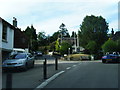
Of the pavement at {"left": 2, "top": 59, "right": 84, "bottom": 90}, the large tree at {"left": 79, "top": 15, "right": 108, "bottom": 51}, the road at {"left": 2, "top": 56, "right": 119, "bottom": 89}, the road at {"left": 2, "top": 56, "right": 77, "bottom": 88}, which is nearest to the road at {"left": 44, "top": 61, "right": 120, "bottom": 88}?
the road at {"left": 2, "top": 56, "right": 119, "bottom": 89}

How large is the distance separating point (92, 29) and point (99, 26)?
263 cm

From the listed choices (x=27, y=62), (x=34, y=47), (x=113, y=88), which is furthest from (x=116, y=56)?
(x=34, y=47)

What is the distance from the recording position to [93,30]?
2532 inches

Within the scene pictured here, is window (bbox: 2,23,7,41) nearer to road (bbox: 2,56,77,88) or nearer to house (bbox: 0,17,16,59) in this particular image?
house (bbox: 0,17,16,59)

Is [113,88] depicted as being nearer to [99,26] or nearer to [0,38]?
[0,38]

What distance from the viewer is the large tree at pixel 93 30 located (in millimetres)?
62906

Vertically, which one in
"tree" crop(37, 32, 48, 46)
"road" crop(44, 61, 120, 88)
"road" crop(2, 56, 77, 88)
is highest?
"tree" crop(37, 32, 48, 46)

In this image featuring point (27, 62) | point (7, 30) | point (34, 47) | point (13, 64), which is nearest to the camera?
point (13, 64)

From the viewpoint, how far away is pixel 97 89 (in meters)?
7.71

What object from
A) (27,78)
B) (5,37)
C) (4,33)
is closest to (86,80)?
(27,78)

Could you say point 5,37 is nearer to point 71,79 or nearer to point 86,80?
point 71,79

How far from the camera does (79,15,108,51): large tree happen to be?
2477 inches

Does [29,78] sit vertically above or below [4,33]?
below

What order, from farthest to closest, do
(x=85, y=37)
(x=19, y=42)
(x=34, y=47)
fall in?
(x=34, y=47) < (x=85, y=37) < (x=19, y=42)
